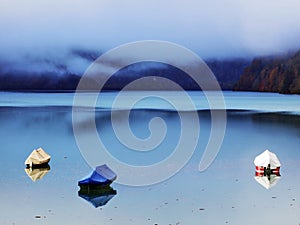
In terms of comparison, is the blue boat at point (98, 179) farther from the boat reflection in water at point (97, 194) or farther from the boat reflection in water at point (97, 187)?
the boat reflection in water at point (97, 194)

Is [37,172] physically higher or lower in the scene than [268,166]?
lower

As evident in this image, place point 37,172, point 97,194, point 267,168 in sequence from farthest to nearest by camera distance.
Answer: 1. point 37,172
2. point 267,168
3. point 97,194

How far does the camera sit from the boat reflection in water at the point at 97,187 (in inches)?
834

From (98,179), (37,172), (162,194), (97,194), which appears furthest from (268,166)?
(37,172)

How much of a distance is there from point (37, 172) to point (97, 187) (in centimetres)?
580

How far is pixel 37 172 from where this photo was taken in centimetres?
2650

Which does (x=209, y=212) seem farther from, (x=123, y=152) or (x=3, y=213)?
(x=123, y=152)

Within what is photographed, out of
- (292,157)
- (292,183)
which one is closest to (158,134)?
(292,157)

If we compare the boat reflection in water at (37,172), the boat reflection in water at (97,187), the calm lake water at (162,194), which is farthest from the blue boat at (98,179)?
the boat reflection in water at (37,172)

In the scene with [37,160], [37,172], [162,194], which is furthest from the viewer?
[37,160]

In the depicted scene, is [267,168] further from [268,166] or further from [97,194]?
[97,194]

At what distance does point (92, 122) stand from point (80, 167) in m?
28.3

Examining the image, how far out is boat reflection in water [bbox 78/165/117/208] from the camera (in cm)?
2117

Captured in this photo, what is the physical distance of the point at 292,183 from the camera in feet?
76.9
